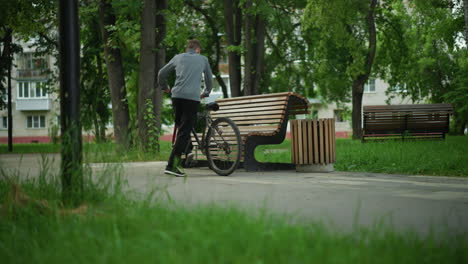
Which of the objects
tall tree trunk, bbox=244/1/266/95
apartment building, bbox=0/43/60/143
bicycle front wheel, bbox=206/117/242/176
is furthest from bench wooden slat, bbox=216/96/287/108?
apartment building, bbox=0/43/60/143

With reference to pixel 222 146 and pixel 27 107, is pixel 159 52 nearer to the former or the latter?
pixel 222 146

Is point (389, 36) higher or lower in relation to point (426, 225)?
higher

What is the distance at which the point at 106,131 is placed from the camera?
20.5 feet

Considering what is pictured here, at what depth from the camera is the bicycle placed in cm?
848

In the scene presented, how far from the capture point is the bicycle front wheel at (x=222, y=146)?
8.47 meters

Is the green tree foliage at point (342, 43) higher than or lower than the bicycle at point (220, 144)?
higher

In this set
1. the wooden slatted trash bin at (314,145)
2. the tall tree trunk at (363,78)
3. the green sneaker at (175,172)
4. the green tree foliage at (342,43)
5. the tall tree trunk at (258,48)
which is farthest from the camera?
the tall tree trunk at (363,78)

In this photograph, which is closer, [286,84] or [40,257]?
[40,257]

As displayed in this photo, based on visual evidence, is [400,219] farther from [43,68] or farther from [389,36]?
[43,68]

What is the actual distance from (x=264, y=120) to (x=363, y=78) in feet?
62.6

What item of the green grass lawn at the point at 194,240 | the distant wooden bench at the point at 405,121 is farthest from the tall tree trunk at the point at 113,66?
the green grass lawn at the point at 194,240

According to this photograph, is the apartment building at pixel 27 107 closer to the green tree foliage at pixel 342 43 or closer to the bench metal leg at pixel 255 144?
the green tree foliage at pixel 342 43

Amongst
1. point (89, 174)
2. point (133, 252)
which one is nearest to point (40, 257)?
point (133, 252)

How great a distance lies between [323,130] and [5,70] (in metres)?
22.4
